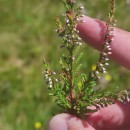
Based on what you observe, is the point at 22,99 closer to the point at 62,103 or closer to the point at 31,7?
the point at 31,7

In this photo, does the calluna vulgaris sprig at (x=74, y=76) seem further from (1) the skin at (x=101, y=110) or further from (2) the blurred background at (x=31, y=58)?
(2) the blurred background at (x=31, y=58)

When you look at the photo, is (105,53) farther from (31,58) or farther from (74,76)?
(31,58)

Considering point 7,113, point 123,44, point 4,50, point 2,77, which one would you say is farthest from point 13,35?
point 123,44

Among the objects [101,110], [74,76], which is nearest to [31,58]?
[101,110]

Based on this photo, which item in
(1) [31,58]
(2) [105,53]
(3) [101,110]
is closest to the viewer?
(2) [105,53]

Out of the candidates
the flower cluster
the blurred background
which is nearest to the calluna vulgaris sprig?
the flower cluster

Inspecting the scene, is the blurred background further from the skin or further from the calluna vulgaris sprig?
the calluna vulgaris sprig
